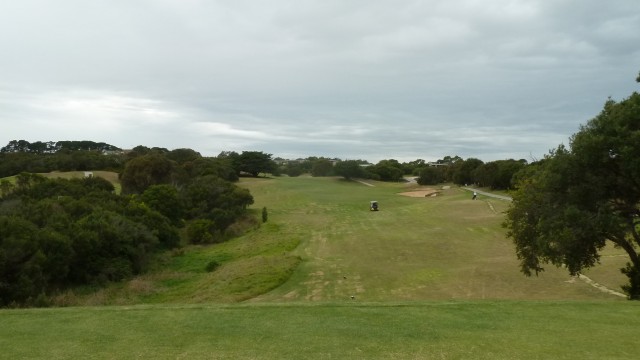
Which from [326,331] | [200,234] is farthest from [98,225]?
[326,331]

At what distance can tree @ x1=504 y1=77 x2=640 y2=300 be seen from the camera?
15.2 meters

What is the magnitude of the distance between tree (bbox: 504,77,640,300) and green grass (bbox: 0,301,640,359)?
5.18 metres

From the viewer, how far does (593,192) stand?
16.1 metres

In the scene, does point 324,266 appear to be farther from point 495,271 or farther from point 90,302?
point 90,302

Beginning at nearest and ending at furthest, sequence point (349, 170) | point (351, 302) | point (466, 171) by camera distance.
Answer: point (351, 302), point (466, 171), point (349, 170)

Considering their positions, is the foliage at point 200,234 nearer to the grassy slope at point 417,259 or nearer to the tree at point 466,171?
the grassy slope at point 417,259

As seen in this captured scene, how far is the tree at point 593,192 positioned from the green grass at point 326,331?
5.18 meters

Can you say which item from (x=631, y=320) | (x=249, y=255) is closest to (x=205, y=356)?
(x=631, y=320)

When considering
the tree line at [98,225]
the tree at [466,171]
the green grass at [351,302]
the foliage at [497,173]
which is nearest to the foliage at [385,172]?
the tree at [466,171]

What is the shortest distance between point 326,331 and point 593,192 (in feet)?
38.7

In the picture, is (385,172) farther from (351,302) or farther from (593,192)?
(351,302)

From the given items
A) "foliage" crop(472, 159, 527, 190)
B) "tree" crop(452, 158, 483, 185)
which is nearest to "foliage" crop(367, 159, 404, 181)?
"tree" crop(452, 158, 483, 185)

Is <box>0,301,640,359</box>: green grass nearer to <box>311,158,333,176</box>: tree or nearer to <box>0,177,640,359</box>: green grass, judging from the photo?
<box>0,177,640,359</box>: green grass

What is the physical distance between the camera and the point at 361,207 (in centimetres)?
6612
